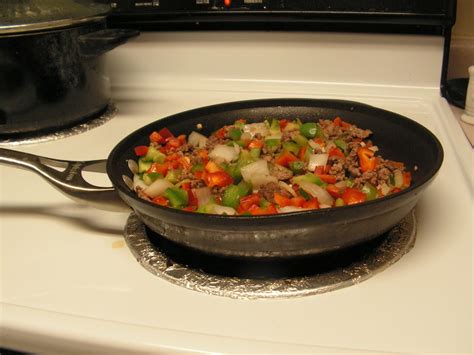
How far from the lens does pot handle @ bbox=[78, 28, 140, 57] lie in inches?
41.5

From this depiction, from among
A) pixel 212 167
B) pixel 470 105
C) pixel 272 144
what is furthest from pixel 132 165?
pixel 470 105

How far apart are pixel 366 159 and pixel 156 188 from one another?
0.32 metres

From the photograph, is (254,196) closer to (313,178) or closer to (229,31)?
(313,178)

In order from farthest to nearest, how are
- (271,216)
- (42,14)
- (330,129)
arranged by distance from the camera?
(42,14), (330,129), (271,216)

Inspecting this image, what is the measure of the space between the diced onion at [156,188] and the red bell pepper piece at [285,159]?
17cm

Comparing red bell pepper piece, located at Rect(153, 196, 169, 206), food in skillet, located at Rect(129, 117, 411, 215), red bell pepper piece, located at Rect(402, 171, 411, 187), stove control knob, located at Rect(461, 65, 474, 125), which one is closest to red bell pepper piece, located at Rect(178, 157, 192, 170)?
food in skillet, located at Rect(129, 117, 411, 215)

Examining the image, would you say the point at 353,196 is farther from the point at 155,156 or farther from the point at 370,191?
the point at 155,156

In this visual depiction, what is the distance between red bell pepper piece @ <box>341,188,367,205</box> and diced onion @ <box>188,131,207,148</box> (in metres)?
0.28


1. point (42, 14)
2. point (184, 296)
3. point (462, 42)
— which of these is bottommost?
point (184, 296)

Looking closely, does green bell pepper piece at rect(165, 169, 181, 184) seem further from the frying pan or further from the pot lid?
the pot lid

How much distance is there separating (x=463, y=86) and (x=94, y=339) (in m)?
0.93

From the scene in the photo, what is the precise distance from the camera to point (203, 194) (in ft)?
2.34

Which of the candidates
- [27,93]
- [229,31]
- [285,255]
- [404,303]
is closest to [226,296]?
[285,255]

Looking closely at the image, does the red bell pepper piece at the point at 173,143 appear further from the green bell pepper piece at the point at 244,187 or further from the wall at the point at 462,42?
the wall at the point at 462,42
